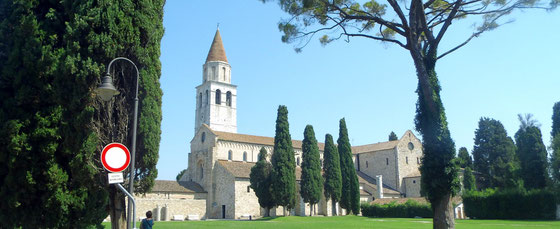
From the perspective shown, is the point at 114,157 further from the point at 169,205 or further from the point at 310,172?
the point at 169,205

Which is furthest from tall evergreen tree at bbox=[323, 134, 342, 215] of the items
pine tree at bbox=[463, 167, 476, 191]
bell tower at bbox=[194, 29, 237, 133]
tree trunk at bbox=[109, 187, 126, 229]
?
tree trunk at bbox=[109, 187, 126, 229]

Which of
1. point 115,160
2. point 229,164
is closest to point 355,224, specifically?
point 229,164

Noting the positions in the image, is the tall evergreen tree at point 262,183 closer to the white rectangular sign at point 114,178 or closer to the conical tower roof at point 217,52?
the conical tower roof at point 217,52

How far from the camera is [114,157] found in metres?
8.09

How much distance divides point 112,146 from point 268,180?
35950 mm

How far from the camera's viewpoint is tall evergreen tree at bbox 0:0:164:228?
12164mm

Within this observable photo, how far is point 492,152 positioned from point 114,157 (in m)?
63.0

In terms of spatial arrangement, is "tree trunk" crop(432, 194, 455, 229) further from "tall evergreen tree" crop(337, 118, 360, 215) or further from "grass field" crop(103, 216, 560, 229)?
"tall evergreen tree" crop(337, 118, 360, 215)

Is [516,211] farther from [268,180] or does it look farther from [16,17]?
[16,17]

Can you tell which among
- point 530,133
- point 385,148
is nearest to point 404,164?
point 385,148

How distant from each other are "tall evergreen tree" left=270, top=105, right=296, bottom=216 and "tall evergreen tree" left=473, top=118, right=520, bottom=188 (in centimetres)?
2924

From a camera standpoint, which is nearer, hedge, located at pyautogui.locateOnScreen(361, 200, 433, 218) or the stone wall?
the stone wall

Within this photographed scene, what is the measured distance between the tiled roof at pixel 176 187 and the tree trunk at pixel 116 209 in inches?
1281

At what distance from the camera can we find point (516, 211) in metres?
40.2
